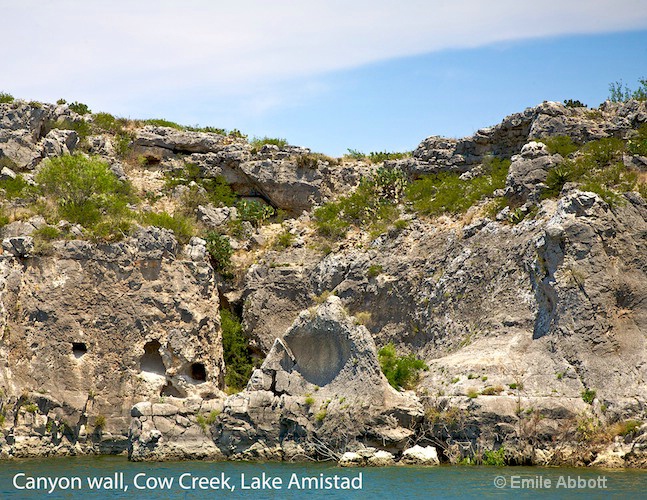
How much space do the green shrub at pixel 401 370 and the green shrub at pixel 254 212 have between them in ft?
48.6

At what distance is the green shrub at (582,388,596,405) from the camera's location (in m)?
31.9

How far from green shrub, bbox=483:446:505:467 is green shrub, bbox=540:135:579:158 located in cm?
1672

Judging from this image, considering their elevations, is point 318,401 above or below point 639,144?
below

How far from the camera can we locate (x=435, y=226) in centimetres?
4391

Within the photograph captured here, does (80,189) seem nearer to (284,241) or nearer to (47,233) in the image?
(47,233)

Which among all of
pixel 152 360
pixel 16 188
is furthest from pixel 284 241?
pixel 16 188

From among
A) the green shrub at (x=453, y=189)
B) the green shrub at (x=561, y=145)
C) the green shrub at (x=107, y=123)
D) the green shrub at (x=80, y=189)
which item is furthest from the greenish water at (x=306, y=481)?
the green shrub at (x=107, y=123)

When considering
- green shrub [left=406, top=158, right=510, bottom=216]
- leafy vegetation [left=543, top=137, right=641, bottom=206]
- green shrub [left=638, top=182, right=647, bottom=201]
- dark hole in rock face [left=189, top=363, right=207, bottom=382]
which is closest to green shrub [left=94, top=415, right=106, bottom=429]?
dark hole in rock face [left=189, top=363, right=207, bottom=382]

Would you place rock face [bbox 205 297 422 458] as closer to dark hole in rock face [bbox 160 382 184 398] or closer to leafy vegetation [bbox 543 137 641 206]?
dark hole in rock face [bbox 160 382 184 398]

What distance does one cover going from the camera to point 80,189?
43219mm

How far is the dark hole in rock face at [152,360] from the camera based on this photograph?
40031mm

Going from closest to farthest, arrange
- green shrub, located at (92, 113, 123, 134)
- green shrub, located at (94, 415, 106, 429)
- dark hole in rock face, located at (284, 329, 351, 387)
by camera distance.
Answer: dark hole in rock face, located at (284, 329, 351, 387) < green shrub, located at (94, 415, 106, 429) < green shrub, located at (92, 113, 123, 134)

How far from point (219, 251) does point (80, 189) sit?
7249mm

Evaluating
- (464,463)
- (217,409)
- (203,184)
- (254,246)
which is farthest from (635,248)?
(203,184)
